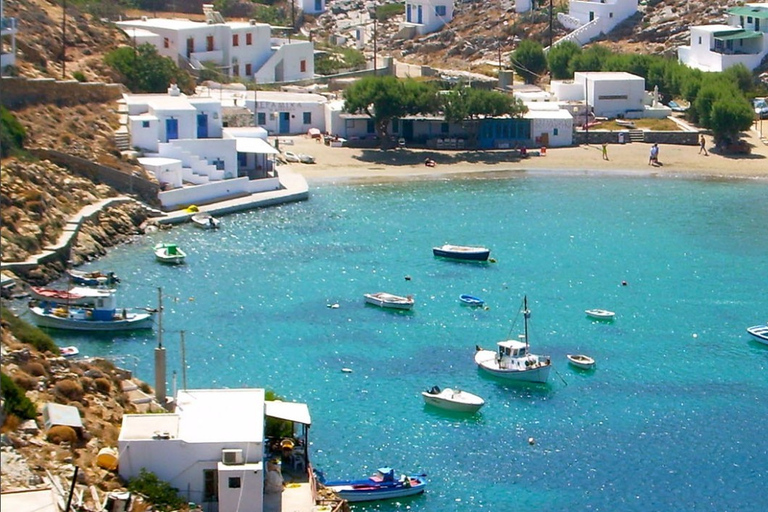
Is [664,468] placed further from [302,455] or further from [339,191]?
[339,191]

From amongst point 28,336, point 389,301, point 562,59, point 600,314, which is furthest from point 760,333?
point 562,59

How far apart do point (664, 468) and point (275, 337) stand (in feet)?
51.4

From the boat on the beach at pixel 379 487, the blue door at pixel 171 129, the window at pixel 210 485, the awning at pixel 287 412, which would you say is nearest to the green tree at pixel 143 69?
the blue door at pixel 171 129

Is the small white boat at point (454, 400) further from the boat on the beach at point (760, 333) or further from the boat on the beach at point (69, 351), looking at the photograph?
the boat on the beach at point (760, 333)

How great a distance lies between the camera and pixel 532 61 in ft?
346

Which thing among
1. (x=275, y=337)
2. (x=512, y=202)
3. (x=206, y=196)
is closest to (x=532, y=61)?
(x=512, y=202)

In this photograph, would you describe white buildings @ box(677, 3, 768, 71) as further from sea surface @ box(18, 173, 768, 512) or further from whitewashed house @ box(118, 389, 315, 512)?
whitewashed house @ box(118, 389, 315, 512)

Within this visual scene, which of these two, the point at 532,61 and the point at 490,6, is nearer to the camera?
the point at 532,61

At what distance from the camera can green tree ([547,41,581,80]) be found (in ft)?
337

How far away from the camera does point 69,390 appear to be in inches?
1508

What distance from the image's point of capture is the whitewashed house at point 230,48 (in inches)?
3745

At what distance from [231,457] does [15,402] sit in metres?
4.62

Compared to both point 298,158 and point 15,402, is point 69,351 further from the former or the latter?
point 298,158

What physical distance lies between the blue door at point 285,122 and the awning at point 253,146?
326 inches
